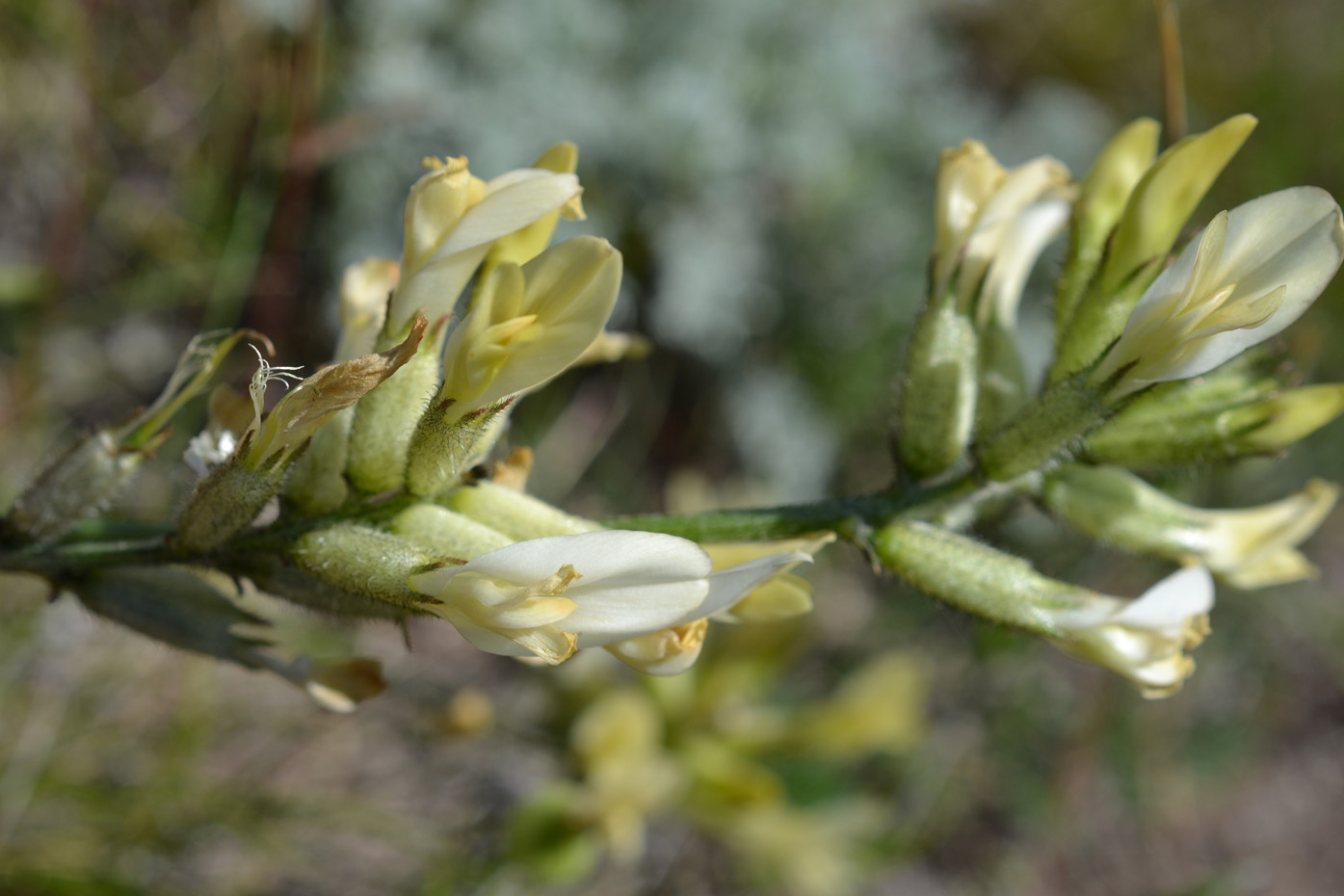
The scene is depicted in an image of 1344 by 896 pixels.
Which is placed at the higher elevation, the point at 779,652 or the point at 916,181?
the point at 916,181

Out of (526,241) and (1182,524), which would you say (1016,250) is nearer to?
(1182,524)

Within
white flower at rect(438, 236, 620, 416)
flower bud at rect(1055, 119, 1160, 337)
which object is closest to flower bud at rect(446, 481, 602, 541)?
white flower at rect(438, 236, 620, 416)

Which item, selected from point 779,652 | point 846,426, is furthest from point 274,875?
point 846,426

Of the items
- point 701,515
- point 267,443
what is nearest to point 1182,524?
point 701,515

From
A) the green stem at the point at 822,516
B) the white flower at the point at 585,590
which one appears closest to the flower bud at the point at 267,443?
the white flower at the point at 585,590

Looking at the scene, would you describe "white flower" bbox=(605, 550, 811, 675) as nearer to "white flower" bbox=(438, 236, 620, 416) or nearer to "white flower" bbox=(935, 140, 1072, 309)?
"white flower" bbox=(438, 236, 620, 416)

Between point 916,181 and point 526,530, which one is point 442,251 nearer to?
point 526,530
